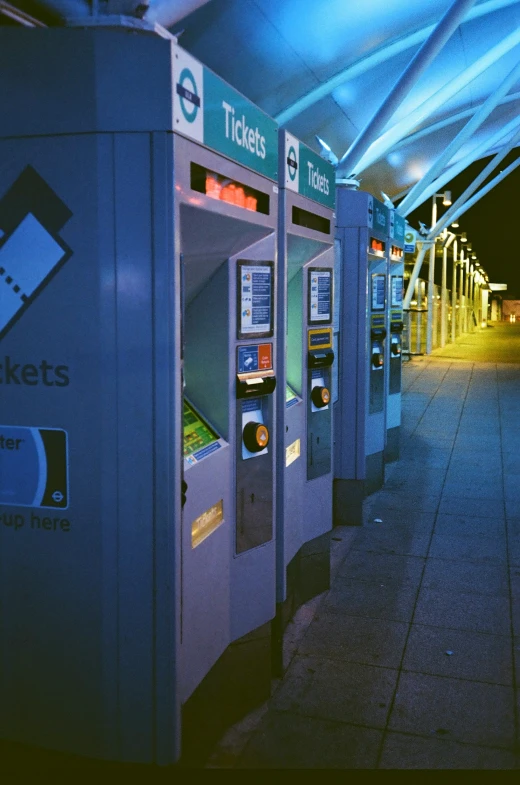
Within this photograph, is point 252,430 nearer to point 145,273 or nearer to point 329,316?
point 145,273

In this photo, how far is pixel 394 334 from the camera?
8062 mm

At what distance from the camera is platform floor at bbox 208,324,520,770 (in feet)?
10.1

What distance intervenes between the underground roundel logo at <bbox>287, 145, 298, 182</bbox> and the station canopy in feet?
6.36

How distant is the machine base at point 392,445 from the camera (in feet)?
27.2

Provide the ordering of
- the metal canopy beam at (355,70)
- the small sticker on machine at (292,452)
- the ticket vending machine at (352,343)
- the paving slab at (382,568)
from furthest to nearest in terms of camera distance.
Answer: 1. the metal canopy beam at (355,70)
2. the ticket vending machine at (352,343)
3. the paving slab at (382,568)
4. the small sticker on machine at (292,452)

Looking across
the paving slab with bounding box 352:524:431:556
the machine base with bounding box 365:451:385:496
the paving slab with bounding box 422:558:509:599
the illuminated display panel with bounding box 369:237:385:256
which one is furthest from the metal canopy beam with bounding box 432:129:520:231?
the paving slab with bounding box 422:558:509:599

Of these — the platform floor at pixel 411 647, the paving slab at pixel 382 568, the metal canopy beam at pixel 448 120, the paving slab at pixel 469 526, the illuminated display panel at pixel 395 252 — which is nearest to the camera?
the platform floor at pixel 411 647

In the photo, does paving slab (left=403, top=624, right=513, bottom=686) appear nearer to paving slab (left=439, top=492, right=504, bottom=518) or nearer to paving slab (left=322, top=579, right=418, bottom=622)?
paving slab (left=322, top=579, right=418, bottom=622)

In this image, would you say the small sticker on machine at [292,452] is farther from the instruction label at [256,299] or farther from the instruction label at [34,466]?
the instruction label at [34,466]

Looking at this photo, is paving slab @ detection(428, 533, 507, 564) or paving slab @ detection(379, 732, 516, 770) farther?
paving slab @ detection(428, 533, 507, 564)

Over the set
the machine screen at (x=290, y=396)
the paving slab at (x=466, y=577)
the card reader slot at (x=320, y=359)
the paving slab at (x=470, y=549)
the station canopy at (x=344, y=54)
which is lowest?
the paving slab at (x=466, y=577)

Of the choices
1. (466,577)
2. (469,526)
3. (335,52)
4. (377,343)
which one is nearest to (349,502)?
(469,526)

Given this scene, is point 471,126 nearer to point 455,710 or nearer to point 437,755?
point 455,710

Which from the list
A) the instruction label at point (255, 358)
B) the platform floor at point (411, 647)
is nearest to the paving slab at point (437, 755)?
the platform floor at point (411, 647)
